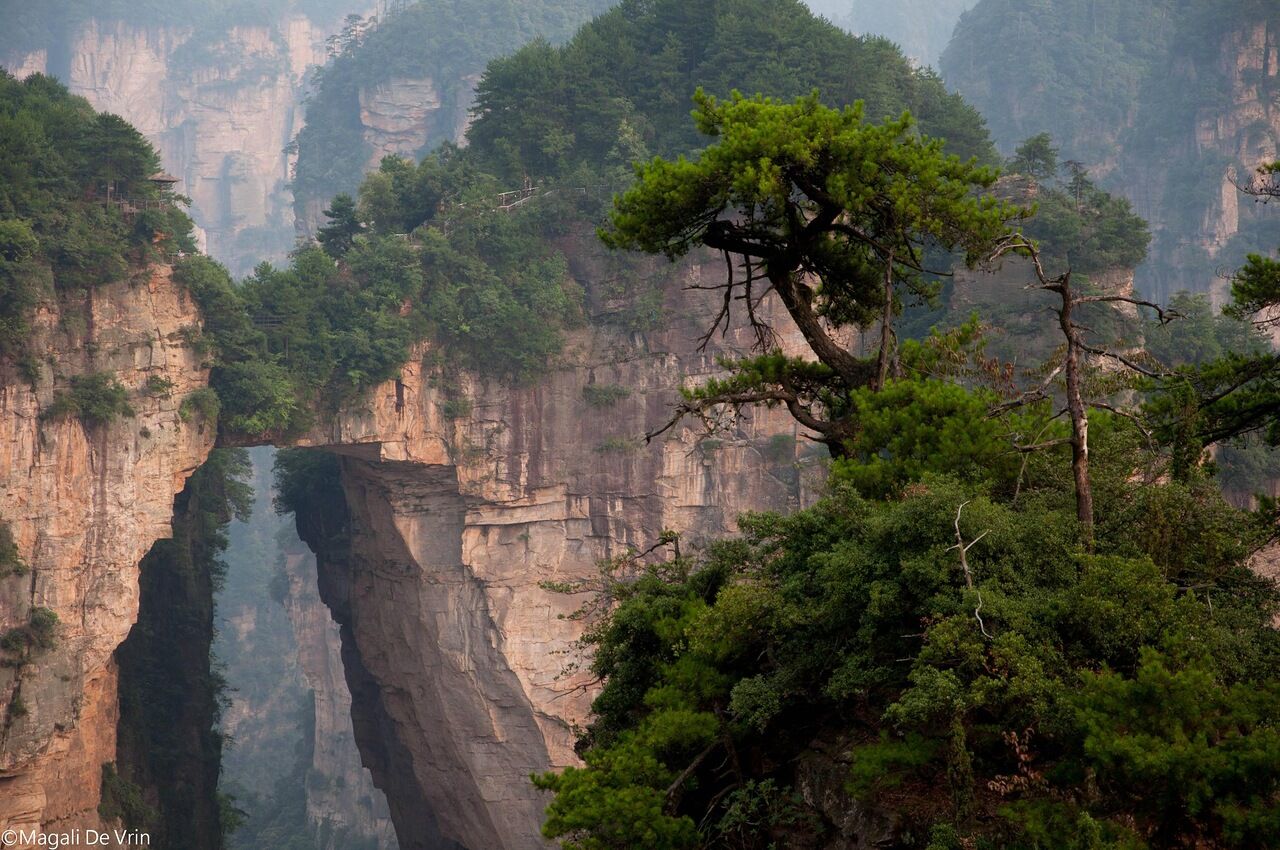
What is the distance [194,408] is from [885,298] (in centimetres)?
1616

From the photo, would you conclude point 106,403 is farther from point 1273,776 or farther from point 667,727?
point 1273,776

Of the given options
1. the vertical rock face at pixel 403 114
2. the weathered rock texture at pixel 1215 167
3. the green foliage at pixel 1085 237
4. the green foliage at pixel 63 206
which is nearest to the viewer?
the green foliage at pixel 63 206

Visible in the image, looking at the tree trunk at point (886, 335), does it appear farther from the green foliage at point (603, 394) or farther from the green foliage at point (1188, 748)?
the green foliage at point (603, 394)

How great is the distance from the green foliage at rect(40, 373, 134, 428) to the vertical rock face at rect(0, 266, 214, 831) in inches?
5.5

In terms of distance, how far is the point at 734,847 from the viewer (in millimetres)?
7746

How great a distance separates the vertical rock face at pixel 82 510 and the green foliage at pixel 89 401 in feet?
0.46

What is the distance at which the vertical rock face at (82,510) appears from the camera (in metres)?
19.8

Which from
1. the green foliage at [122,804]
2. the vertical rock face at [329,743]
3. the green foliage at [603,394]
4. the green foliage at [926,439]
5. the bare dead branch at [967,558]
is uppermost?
the green foliage at [603,394]

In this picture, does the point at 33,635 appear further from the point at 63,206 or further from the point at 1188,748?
the point at 1188,748

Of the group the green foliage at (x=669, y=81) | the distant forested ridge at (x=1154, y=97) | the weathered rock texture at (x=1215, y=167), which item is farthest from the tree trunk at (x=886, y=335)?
the distant forested ridge at (x=1154, y=97)

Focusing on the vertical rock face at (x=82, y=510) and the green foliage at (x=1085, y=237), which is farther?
the green foliage at (x=1085, y=237)

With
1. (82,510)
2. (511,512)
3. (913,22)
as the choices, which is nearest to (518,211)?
(511,512)

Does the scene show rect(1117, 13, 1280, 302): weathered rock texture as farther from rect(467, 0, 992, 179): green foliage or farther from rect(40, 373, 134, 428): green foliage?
rect(40, 373, 134, 428): green foliage

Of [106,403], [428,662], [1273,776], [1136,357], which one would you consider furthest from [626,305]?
[1273,776]
